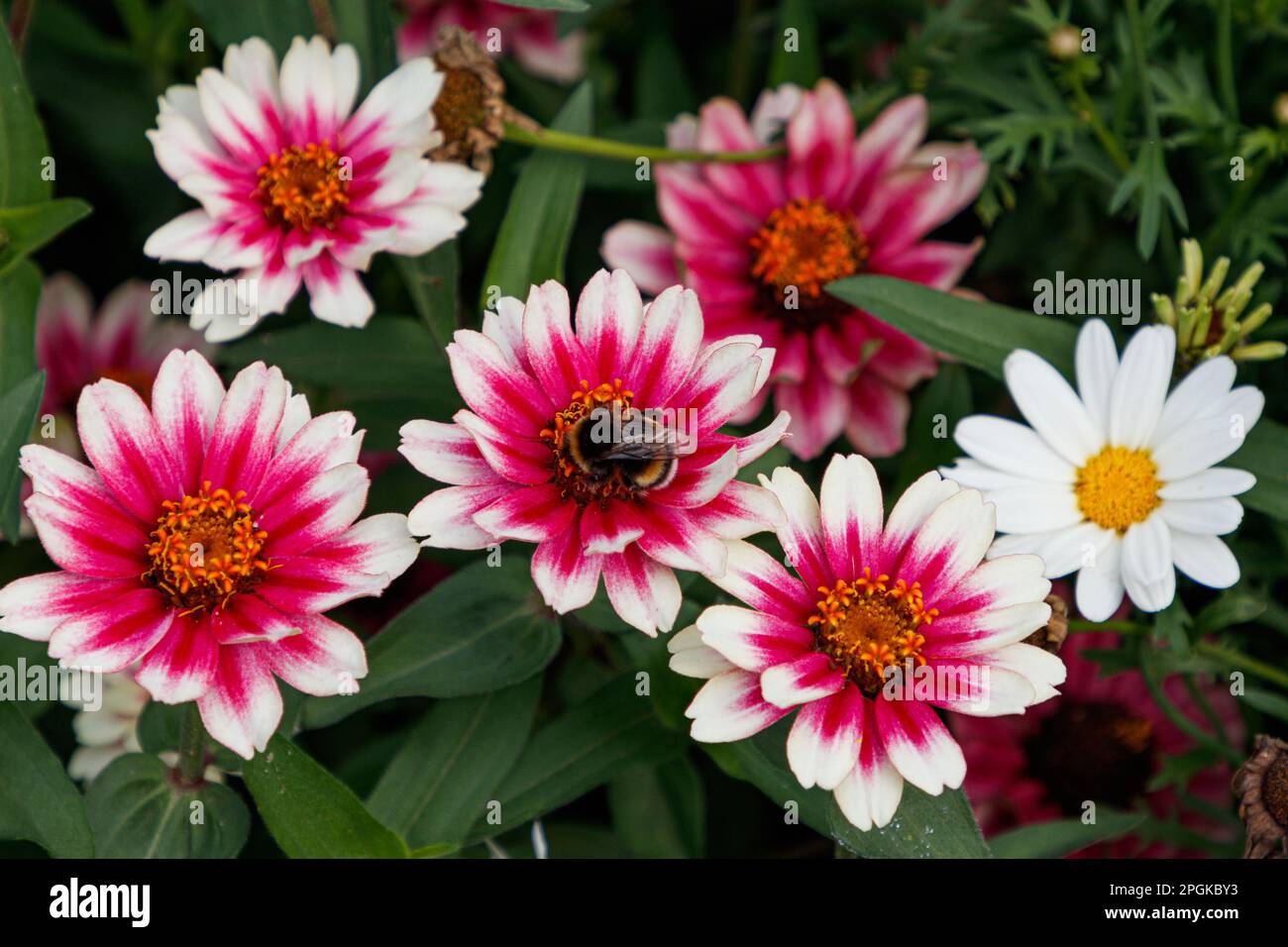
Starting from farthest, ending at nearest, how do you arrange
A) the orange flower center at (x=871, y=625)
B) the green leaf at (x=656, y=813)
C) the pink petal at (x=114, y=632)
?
the green leaf at (x=656, y=813), the orange flower center at (x=871, y=625), the pink petal at (x=114, y=632)

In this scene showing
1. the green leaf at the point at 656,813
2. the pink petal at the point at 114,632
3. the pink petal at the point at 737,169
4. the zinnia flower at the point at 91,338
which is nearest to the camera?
the pink petal at the point at 114,632

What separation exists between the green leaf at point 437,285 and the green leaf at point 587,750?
40 cm

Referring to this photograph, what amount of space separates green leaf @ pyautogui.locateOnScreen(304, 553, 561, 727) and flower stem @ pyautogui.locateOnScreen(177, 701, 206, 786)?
0.10 meters

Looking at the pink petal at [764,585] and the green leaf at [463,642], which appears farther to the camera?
the green leaf at [463,642]

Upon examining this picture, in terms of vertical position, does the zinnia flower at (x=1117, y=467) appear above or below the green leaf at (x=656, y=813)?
above

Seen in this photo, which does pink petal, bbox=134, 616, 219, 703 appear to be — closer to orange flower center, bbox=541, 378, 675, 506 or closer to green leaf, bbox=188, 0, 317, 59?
orange flower center, bbox=541, 378, 675, 506

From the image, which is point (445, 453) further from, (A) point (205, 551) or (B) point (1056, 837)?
(B) point (1056, 837)

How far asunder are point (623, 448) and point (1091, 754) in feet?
2.82

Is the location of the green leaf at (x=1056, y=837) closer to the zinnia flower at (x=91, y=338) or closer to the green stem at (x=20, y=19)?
the zinnia flower at (x=91, y=338)

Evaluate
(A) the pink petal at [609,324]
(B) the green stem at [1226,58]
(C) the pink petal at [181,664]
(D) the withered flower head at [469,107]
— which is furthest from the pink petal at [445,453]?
(B) the green stem at [1226,58]

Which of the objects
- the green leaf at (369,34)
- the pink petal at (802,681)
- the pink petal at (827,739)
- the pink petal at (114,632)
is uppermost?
the green leaf at (369,34)

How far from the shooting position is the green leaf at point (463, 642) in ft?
3.99

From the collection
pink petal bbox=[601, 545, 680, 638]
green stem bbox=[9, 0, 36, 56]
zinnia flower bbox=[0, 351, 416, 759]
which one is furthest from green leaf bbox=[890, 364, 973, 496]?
green stem bbox=[9, 0, 36, 56]
